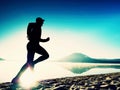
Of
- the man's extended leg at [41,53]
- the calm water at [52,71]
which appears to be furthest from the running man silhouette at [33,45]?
the calm water at [52,71]

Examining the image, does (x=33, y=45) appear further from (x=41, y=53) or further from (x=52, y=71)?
(x=52, y=71)

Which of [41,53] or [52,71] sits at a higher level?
[41,53]

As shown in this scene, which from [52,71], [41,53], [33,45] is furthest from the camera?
[52,71]

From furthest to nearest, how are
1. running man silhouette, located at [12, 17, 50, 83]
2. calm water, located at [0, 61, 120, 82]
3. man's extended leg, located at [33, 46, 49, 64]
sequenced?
calm water, located at [0, 61, 120, 82] < man's extended leg, located at [33, 46, 49, 64] < running man silhouette, located at [12, 17, 50, 83]

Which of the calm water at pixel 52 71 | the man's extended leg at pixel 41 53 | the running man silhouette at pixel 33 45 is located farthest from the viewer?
the calm water at pixel 52 71

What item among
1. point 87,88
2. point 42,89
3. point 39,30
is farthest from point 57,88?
point 39,30

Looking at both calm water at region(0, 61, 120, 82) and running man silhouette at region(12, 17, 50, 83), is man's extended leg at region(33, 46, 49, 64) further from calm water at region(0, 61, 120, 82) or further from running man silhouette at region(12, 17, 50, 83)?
calm water at region(0, 61, 120, 82)

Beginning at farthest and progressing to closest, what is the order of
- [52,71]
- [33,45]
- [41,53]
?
1. [52,71]
2. [41,53]
3. [33,45]

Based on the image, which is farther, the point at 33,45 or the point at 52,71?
the point at 52,71

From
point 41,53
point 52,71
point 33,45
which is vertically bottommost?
point 52,71

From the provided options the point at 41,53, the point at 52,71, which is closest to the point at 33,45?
the point at 41,53

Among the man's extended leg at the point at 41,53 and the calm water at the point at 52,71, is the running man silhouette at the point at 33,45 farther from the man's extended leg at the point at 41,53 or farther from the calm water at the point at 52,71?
A: the calm water at the point at 52,71

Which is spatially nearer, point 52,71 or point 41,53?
point 41,53

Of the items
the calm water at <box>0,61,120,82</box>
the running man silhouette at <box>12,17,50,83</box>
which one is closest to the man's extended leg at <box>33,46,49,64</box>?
the running man silhouette at <box>12,17,50,83</box>
